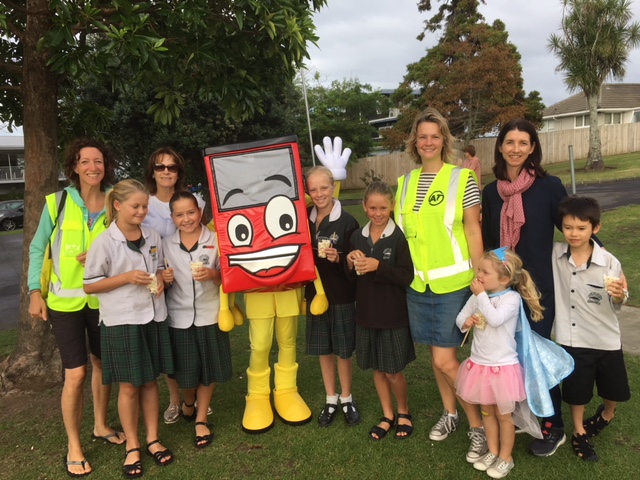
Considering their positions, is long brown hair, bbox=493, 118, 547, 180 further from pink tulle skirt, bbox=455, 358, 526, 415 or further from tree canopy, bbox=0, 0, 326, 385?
tree canopy, bbox=0, 0, 326, 385

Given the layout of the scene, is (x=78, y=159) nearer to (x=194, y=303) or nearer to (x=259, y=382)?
(x=194, y=303)

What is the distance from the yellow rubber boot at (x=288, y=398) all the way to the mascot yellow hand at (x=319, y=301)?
0.60 m

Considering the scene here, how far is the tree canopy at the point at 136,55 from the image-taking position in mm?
3023

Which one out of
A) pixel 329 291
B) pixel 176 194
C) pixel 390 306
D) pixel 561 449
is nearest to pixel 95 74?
pixel 176 194

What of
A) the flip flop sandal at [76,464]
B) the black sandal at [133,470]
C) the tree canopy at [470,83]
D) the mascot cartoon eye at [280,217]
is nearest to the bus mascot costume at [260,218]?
the mascot cartoon eye at [280,217]

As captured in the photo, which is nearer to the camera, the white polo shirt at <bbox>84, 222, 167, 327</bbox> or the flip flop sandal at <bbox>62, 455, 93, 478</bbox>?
the white polo shirt at <bbox>84, 222, 167, 327</bbox>

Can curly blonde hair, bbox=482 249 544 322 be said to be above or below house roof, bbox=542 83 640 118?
below

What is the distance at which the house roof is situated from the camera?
110 ft

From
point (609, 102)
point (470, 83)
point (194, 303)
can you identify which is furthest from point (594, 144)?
point (194, 303)

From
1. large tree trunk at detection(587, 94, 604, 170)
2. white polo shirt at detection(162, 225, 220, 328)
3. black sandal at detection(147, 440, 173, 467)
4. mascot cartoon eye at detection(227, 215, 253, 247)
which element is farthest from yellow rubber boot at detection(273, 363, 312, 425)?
large tree trunk at detection(587, 94, 604, 170)

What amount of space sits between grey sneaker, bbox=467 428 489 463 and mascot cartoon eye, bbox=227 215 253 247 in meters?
1.83

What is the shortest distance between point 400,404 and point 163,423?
173 cm

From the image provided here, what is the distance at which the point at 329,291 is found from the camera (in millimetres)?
3420

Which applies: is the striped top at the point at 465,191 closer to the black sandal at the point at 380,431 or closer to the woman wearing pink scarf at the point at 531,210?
the woman wearing pink scarf at the point at 531,210
